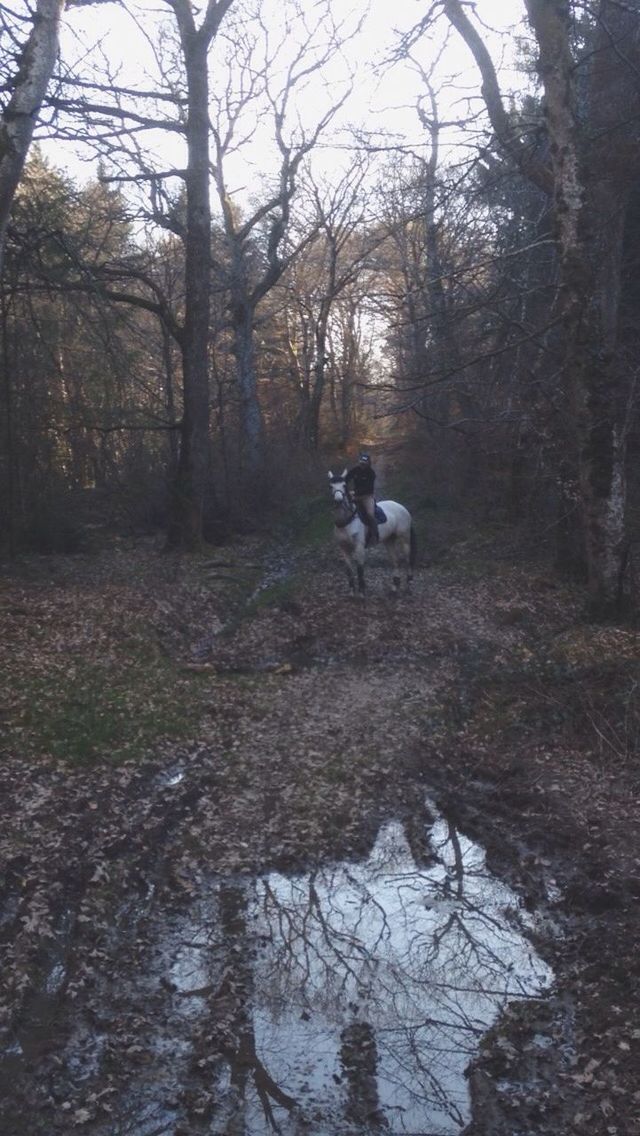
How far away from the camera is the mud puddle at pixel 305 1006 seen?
5.05 m

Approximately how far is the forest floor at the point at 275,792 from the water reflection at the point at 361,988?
103 mm

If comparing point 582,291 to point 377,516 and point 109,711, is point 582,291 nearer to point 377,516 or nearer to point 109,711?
point 377,516

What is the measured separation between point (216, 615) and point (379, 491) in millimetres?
16459

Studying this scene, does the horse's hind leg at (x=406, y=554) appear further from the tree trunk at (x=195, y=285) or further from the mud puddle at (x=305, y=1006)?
the mud puddle at (x=305, y=1006)

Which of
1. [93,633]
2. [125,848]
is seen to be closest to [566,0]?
[93,633]

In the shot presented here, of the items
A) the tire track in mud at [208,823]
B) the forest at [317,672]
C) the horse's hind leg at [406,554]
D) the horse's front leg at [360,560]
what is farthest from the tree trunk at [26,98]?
the horse's hind leg at [406,554]

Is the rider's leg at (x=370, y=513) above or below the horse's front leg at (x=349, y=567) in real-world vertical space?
above

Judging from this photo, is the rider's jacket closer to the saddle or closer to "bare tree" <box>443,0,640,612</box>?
the saddle

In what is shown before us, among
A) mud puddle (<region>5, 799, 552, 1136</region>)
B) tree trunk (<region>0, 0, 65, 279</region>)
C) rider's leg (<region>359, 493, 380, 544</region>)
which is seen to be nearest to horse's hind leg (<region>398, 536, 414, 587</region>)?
rider's leg (<region>359, 493, 380, 544</region>)

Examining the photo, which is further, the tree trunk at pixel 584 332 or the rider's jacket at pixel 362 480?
the rider's jacket at pixel 362 480

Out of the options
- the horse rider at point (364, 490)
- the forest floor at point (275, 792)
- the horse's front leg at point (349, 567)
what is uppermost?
the horse rider at point (364, 490)

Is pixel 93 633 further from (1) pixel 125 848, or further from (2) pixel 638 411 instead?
(2) pixel 638 411

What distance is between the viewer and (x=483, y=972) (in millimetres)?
6445

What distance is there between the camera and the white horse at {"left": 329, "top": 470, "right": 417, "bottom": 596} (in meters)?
18.0
